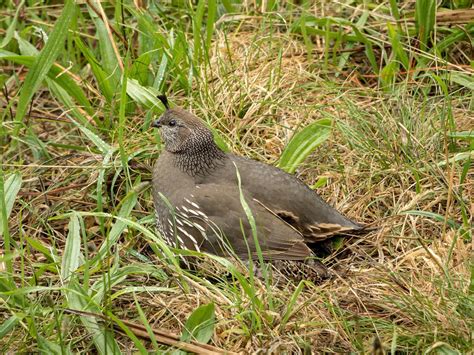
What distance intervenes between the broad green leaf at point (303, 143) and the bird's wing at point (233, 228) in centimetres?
44

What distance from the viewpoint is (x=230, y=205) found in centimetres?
471

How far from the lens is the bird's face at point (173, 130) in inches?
198

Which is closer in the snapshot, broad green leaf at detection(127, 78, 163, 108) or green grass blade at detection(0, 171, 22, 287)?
green grass blade at detection(0, 171, 22, 287)

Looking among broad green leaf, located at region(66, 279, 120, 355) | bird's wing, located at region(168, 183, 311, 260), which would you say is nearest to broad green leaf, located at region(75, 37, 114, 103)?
bird's wing, located at region(168, 183, 311, 260)

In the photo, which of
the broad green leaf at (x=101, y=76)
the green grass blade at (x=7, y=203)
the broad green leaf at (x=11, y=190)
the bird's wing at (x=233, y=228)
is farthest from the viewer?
the broad green leaf at (x=101, y=76)

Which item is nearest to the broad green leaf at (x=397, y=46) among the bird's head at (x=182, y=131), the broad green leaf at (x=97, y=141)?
the bird's head at (x=182, y=131)

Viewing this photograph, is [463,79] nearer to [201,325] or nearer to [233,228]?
[233,228]

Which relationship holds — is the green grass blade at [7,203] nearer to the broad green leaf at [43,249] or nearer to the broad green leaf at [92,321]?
the broad green leaf at [43,249]

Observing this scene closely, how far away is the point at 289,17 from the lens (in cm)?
599

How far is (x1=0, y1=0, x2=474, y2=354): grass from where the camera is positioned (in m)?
3.85

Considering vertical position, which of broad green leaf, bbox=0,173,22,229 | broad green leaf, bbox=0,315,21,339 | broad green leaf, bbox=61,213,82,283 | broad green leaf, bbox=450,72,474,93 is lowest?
broad green leaf, bbox=0,315,21,339

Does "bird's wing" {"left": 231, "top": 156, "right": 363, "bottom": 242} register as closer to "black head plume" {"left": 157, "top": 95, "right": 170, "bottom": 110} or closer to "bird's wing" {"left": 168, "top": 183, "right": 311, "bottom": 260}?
"bird's wing" {"left": 168, "top": 183, "right": 311, "bottom": 260}

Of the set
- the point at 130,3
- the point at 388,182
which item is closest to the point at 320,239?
the point at 388,182

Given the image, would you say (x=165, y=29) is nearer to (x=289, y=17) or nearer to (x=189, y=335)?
(x=289, y=17)
